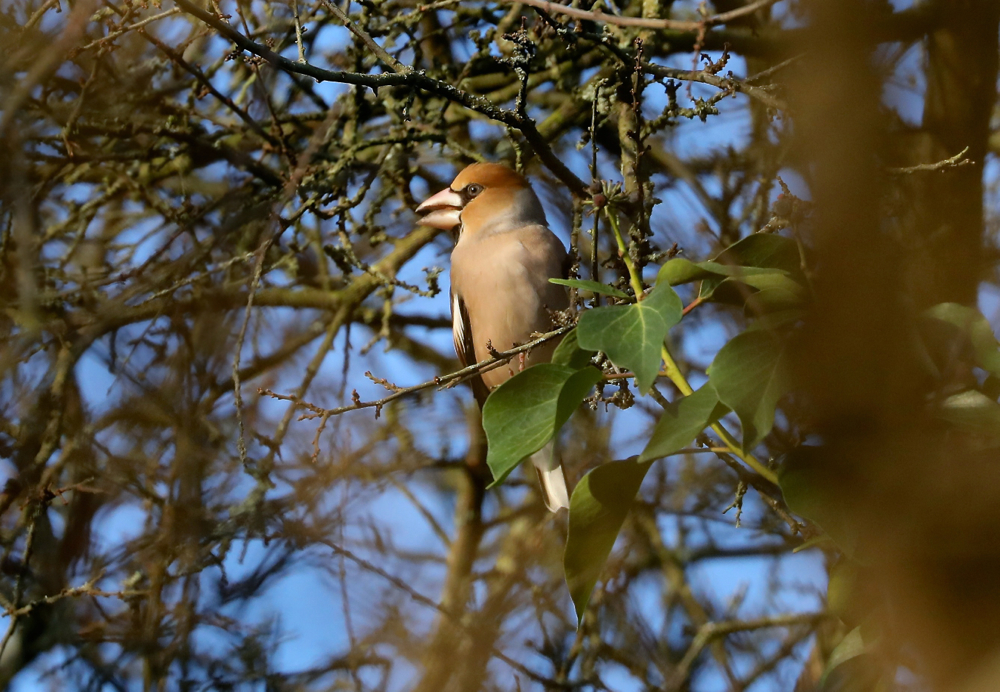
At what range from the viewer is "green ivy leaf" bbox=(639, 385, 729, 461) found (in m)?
1.11

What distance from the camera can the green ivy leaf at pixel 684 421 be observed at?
1.11 metres

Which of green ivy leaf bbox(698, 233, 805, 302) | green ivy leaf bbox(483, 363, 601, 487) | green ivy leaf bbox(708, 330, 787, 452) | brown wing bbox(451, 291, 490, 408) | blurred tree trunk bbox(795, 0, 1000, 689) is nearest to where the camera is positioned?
blurred tree trunk bbox(795, 0, 1000, 689)

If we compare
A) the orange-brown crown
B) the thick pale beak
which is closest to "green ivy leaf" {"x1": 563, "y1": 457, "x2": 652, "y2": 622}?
the orange-brown crown

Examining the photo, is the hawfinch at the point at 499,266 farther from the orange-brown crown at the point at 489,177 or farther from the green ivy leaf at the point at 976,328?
the green ivy leaf at the point at 976,328

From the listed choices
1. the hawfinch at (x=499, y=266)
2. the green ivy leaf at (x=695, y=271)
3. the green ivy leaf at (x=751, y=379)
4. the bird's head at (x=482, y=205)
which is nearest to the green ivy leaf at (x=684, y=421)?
the green ivy leaf at (x=751, y=379)

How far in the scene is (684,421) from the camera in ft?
3.70

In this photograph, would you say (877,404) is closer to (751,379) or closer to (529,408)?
(751,379)

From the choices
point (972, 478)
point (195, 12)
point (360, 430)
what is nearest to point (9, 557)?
point (360, 430)

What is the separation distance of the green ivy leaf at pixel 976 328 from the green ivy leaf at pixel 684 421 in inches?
10.7

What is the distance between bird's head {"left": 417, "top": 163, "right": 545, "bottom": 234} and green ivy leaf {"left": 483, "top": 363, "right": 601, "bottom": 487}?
2.48m

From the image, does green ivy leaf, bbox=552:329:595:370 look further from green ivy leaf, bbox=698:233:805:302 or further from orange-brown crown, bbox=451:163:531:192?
orange-brown crown, bbox=451:163:531:192

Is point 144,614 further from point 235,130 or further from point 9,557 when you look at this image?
point 235,130

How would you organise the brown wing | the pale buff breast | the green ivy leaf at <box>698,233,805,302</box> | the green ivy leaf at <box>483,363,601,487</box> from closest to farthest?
1. the green ivy leaf at <box>483,363,601,487</box>
2. the green ivy leaf at <box>698,233,805,302</box>
3. the pale buff breast
4. the brown wing

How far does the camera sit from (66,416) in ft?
10.3
